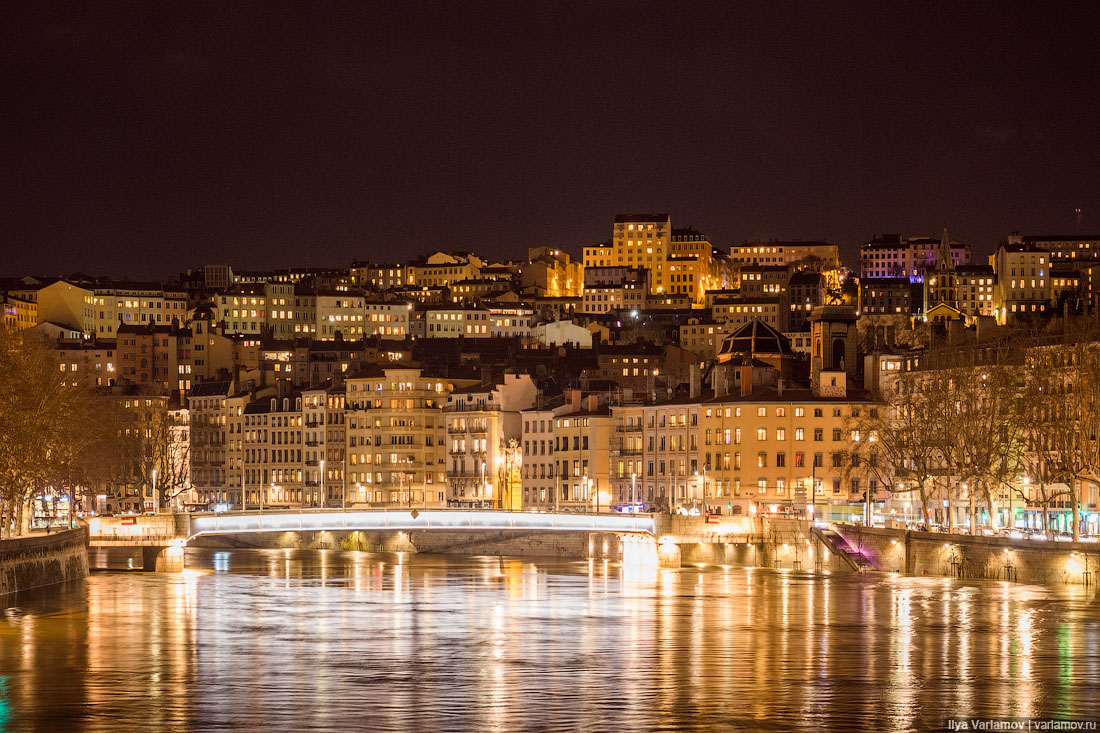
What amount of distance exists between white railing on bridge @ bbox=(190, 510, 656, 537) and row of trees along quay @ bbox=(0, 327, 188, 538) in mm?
7984

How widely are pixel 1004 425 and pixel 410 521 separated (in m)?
29.0

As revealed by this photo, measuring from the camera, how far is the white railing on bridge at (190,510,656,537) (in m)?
87.8

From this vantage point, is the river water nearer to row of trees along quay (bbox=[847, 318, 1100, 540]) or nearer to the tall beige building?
row of trees along quay (bbox=[847, 318, 1100, 540])

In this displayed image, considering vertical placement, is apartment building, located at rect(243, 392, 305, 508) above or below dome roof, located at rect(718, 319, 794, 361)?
below

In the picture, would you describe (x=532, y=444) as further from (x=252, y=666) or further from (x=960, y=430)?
(x=252, y=666)

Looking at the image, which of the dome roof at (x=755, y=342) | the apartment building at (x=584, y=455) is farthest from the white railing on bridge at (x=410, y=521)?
the dome roof at (x=755, y=342)

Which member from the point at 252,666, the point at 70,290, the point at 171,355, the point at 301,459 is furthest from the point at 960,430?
the point at 70,290

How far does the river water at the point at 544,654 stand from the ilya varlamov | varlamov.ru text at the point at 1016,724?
53 cm

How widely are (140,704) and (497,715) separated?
877cm

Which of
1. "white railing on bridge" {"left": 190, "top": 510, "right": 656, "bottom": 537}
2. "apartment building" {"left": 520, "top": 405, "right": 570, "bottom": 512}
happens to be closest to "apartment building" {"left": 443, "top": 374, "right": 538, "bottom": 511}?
"apartment building" {"left": 520, "top": 405, "right": 570, "bottom": 512}

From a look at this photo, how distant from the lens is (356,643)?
57062 millimetres

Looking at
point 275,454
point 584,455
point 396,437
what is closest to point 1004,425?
point 584,455

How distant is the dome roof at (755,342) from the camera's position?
430 ft

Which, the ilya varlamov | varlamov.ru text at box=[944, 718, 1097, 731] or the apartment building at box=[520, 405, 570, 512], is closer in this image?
the ilya varlamov | varlamov.ru text at box=[944, 718, 1097, 731]
